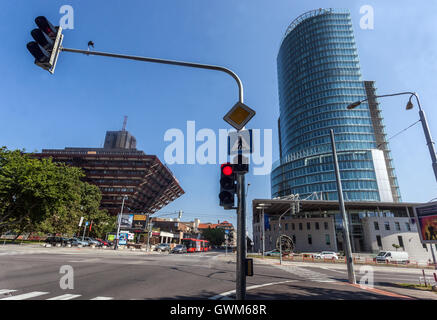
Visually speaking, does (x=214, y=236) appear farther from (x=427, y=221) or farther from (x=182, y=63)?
(x=182, y=63)

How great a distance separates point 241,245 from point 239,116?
2726 mm

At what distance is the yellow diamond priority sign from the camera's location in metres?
4.78

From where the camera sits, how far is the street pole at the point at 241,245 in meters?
3.75

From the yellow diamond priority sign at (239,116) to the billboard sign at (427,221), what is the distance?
12.2m

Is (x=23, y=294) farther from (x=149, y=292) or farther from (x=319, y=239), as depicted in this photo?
(x=319, y=239)

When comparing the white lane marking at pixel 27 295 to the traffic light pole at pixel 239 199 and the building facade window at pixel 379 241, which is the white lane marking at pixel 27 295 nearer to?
the traffic light pole at pixel 239 199

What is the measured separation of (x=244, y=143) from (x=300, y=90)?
10927cm

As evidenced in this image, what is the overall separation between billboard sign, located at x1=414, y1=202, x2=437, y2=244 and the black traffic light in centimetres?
1223

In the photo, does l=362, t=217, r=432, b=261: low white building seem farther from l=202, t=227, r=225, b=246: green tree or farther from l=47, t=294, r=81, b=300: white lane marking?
l=47, t=294, r=81, b=300: white lane marking

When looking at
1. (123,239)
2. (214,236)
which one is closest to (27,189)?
(123,239)

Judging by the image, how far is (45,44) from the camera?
4.17m

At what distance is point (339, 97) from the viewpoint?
291ft
